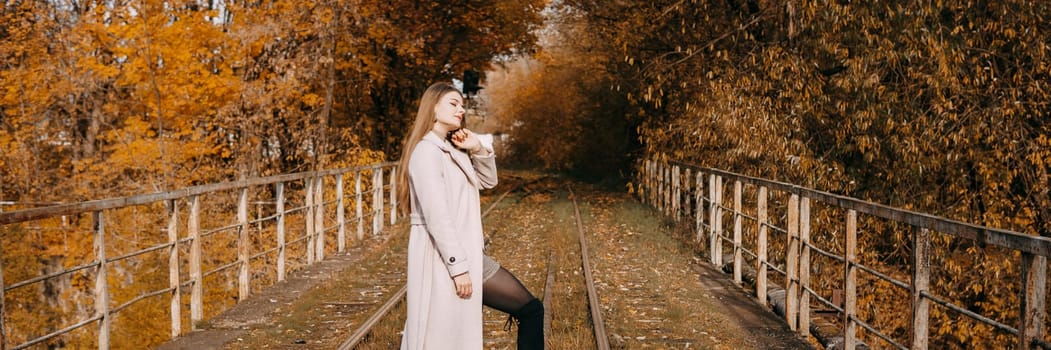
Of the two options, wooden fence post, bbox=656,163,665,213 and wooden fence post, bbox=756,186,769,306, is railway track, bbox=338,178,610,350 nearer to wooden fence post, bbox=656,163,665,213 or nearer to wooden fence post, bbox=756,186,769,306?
wooden fence post, bbox=756,186,769,306

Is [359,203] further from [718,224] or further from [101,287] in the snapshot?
[101,287]

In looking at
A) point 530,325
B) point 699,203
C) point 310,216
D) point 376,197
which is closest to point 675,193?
point 699,203

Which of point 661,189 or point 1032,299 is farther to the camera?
point 661,189

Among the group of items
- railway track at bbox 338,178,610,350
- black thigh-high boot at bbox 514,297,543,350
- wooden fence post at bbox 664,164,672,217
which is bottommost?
railway track at bbox 338,178,610,350

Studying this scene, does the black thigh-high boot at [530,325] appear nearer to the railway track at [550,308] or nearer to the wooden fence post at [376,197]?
the railway track at [550,308]

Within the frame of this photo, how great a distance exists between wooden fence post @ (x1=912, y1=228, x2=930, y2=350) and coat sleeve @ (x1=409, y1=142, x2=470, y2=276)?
9.38ft

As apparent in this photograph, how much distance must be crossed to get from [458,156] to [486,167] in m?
0.29

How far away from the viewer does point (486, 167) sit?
13.2 ft

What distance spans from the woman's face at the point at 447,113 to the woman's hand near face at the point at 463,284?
636 mm

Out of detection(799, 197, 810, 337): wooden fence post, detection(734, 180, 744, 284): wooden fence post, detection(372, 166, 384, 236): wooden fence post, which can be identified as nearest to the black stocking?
detection(799, 197, 810, 337): wooden fence post

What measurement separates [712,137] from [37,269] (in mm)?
18277

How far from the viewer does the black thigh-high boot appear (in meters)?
3.99

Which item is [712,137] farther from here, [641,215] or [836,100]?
[641,215]

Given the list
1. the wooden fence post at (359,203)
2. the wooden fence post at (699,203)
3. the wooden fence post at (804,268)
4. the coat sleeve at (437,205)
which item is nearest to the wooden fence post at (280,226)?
the wooden fence post at (359,203)
